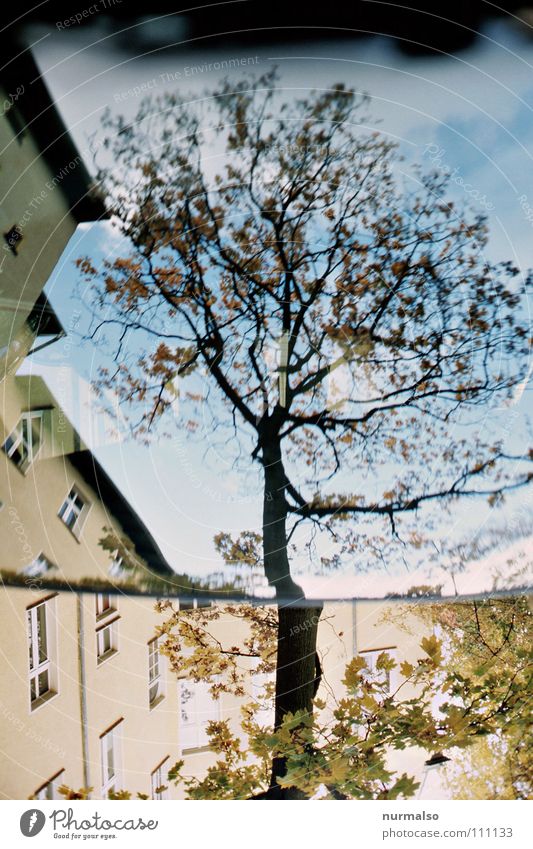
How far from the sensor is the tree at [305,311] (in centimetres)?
134

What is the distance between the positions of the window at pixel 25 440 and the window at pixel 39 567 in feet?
0.65

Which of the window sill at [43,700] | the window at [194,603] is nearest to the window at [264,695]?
the window at [194,603]

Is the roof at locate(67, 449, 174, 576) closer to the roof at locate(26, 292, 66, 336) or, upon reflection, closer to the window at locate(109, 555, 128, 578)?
the window at locate(109, 555, 128, 578)

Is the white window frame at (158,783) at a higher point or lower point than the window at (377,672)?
lower

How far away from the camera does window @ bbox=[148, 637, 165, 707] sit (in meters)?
1.40

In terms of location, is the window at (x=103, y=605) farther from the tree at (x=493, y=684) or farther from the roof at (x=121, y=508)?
the tree at (x=493, y=684)

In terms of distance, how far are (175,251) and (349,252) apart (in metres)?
0.36

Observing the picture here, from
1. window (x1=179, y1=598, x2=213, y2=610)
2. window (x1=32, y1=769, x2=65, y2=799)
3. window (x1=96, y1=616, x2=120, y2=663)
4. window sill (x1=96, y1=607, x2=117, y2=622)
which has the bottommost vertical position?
window (x1=32, y1=769, x2=65, y2=799)

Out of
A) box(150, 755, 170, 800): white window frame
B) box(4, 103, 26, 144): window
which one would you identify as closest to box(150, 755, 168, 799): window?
box(150, 755, 170, 800): white window frame

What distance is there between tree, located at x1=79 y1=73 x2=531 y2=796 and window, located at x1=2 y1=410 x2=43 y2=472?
162mm

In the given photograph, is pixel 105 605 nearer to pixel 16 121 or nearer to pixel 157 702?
pixel 157 702

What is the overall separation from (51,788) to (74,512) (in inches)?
23.6

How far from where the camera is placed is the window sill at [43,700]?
142cm

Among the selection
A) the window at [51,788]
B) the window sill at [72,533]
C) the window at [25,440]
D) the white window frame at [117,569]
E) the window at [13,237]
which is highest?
the window at [13,237]
